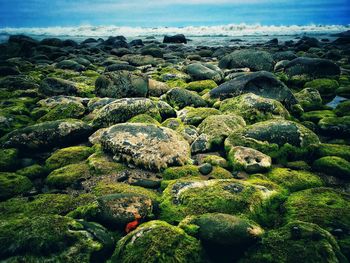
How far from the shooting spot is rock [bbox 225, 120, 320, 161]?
4645 mm

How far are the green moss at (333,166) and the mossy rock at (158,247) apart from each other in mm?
2636

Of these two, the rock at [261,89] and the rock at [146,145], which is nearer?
the rock at [146,145]

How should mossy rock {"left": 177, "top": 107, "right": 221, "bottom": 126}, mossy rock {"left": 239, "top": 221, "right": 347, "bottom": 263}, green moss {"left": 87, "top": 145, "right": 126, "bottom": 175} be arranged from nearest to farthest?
mossy rock {"left": 239, "top": 221, "right": 347, "bottom": 263} < green moss {"left": 87, "top": 145, "right": 126, "bottom": 175} < mossy rock {"left": 177, "top": 107, "right": 221, "bottom": 126}

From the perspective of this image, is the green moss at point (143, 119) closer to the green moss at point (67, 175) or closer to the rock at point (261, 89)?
the green moss at point (67, 175)

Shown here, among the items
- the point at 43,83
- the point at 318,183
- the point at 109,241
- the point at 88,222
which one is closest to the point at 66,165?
the point at 88,222

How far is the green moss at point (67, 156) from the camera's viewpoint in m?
4.61

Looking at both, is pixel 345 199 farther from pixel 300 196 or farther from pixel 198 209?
pixel 198 209

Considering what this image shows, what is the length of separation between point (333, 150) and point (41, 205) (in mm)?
4436

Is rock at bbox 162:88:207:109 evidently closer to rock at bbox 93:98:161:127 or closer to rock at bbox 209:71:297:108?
rock at bbox 209:71:297:108

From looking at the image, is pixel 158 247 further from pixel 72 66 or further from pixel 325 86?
pixel 72 66

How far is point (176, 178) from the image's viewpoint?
13.4ft

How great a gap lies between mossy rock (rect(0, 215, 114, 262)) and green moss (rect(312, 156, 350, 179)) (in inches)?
128

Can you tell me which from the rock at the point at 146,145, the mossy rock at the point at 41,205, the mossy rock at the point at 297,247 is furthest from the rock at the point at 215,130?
the mossy rock at the point at 297,247

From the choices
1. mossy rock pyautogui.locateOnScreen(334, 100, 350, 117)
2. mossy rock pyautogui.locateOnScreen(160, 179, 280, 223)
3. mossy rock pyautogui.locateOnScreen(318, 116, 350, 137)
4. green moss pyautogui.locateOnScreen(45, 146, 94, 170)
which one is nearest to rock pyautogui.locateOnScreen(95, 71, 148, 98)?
green moss pyautogui.locateOnScreen(45, 146, 94, 170)
